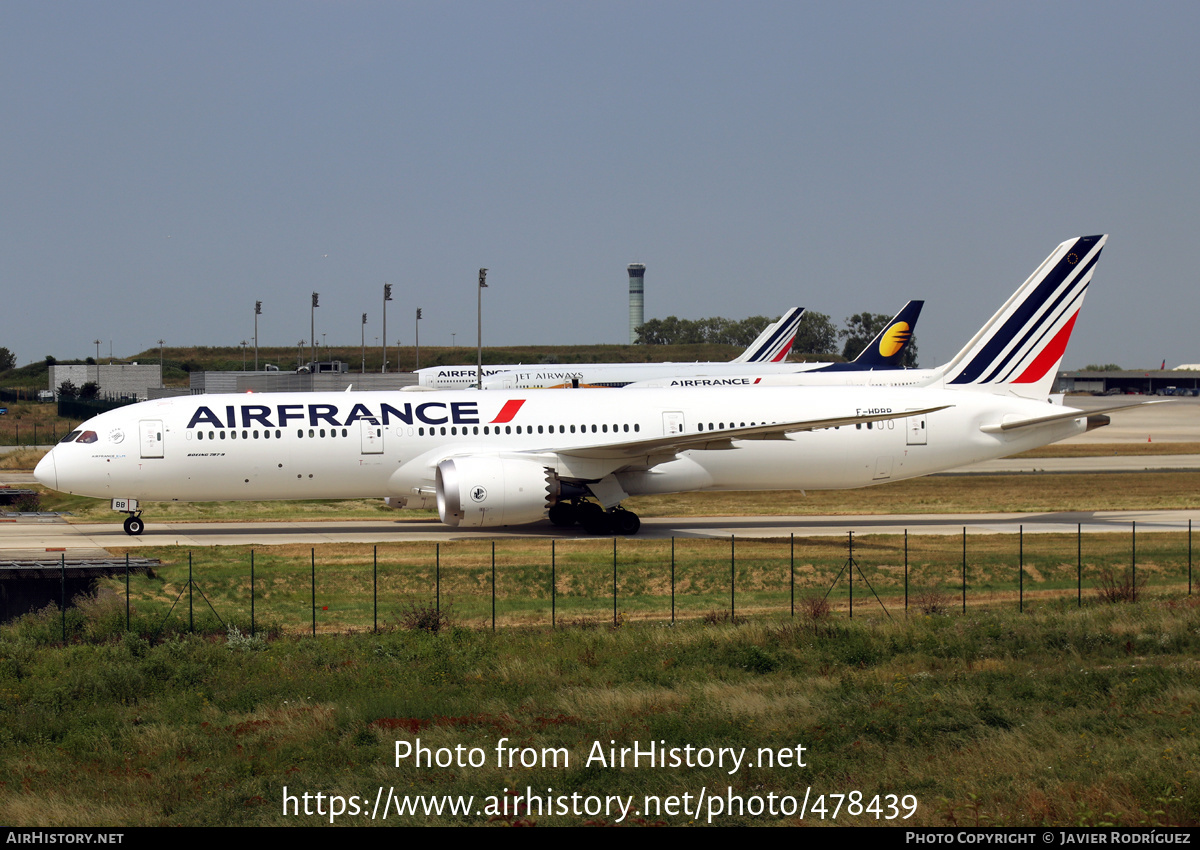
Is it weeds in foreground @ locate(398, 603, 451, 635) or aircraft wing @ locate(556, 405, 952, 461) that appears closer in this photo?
weeds in foreground @ locate(398, 603, 451, 635)

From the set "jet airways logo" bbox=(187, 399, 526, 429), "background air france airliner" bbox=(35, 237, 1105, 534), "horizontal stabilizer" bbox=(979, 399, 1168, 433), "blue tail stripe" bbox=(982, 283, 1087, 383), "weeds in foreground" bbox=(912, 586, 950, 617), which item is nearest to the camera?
"weeds in foreground" bbox=(912, 586, 950, 617)

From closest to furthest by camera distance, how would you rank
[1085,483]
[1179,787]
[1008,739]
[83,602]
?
[1179,787]
[1008,739]
[83,602]
[1085,483]

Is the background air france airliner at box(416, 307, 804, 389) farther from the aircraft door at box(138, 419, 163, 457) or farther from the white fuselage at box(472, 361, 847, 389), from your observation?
the aircraft door at box(138, 419, 163, 457)

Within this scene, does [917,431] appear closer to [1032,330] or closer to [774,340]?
[1032,330]

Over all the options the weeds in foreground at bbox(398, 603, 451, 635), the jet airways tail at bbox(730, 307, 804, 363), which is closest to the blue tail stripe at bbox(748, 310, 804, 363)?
the jet airways tail at bbox(730, 307, 804, 363)

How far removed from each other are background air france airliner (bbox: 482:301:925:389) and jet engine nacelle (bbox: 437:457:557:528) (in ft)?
140

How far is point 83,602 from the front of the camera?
27562 mm

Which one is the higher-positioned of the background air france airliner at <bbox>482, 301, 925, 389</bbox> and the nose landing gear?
the background air france airliner at <bbox>482, 301, 925, 389</bbox>

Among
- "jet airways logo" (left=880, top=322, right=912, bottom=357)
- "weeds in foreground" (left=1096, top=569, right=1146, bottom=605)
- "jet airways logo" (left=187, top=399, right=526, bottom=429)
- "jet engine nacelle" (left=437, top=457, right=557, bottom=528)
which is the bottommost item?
"weeds in foreground" (left=1096, top=569, right=1146, bottom=605)

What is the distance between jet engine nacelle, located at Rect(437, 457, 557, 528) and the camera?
33562 mm

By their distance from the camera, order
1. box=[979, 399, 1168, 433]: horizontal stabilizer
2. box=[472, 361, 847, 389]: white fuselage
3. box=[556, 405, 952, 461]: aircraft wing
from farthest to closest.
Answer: box=[472, 361, 847, 389]: white fuselage → box=[979, 399, 1168, 433]: horizontal stabilizer → box=[556, 405, 952, 461]: aircraft wing
